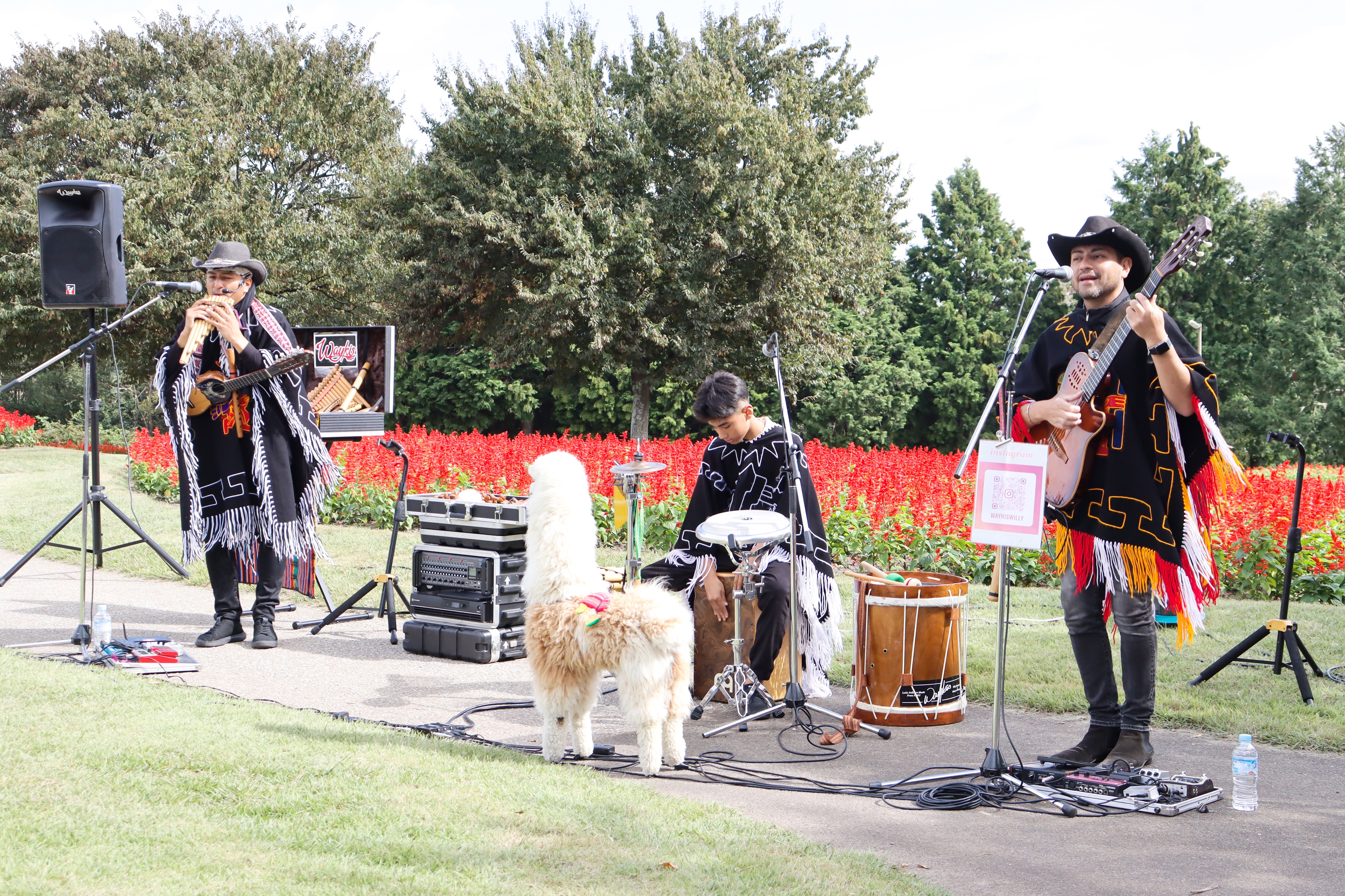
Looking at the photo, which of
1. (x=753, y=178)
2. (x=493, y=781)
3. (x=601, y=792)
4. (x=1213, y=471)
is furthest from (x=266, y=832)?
(x=753, y=178)

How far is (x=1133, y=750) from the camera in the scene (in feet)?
14.5

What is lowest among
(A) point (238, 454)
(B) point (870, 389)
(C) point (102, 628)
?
(C) point (102, 628)

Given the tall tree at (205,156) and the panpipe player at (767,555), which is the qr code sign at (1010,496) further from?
the tall tree at (205,156)

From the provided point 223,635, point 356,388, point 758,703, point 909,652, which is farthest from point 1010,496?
point 356,388

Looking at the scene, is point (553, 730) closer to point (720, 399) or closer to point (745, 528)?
point (745, 528)

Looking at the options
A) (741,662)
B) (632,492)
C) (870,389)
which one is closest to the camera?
(741,662)

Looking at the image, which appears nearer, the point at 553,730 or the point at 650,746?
the point at 650,746

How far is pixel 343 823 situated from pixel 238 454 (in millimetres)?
4175

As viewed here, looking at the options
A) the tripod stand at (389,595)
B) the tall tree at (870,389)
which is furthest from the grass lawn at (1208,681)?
the tall tree at (870,389)

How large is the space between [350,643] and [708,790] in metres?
3.72

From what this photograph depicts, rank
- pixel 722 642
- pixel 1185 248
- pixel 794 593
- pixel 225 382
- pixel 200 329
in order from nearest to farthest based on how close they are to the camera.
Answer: pixel 1185 248
pixel 794 593
pixel 722 642
pixel 200 329
pixel 225 382

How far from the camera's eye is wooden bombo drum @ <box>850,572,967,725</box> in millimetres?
5176

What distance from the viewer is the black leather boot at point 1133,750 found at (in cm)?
440

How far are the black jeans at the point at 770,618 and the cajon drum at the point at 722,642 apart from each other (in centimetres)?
2
